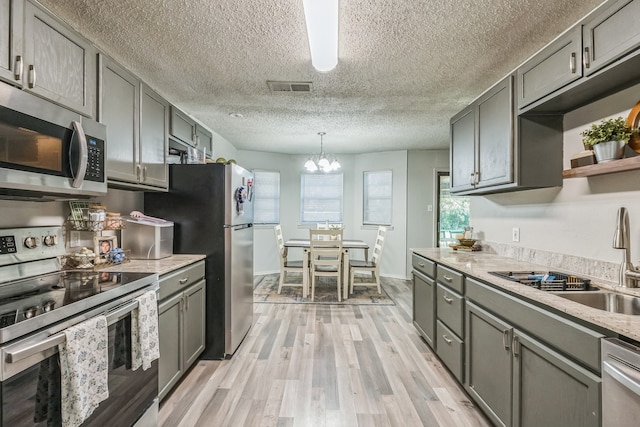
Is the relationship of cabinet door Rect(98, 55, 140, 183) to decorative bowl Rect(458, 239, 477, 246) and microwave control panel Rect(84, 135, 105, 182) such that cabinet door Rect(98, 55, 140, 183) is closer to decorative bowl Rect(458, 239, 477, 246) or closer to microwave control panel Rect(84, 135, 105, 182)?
microwave control panel Rect(84, 135, 105, 182)

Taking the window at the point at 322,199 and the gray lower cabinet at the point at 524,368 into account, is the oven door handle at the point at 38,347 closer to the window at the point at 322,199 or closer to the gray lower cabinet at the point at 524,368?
the gray lower cabinet at the point at 524,368

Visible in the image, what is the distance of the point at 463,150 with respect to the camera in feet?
9.64

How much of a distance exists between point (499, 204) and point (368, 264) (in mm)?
2206

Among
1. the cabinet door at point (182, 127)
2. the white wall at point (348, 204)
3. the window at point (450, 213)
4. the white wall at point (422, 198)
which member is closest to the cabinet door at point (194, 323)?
the cabinet door at point (182, 127)

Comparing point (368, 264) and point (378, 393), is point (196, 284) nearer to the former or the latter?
point (378, 393)

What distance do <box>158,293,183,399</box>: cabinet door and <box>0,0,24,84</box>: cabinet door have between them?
4.45 ft

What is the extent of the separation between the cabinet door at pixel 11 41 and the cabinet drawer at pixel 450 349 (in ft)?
9.34

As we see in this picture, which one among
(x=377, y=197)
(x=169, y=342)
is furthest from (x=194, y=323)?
(x=377, y=197)

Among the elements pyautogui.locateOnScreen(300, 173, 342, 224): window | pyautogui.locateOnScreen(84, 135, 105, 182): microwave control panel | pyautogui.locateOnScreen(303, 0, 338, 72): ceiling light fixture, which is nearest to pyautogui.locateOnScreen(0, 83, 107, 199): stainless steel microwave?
pyautogui.locateOnScreen(84, 135, 105, 182): microwave control panel

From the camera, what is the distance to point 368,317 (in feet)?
12.4

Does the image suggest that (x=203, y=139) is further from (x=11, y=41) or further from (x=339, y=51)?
(x=11, y=41)

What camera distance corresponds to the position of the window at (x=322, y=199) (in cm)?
646

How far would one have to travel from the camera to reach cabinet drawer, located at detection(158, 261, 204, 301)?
6.57ft

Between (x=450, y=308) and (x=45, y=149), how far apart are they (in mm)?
2609
